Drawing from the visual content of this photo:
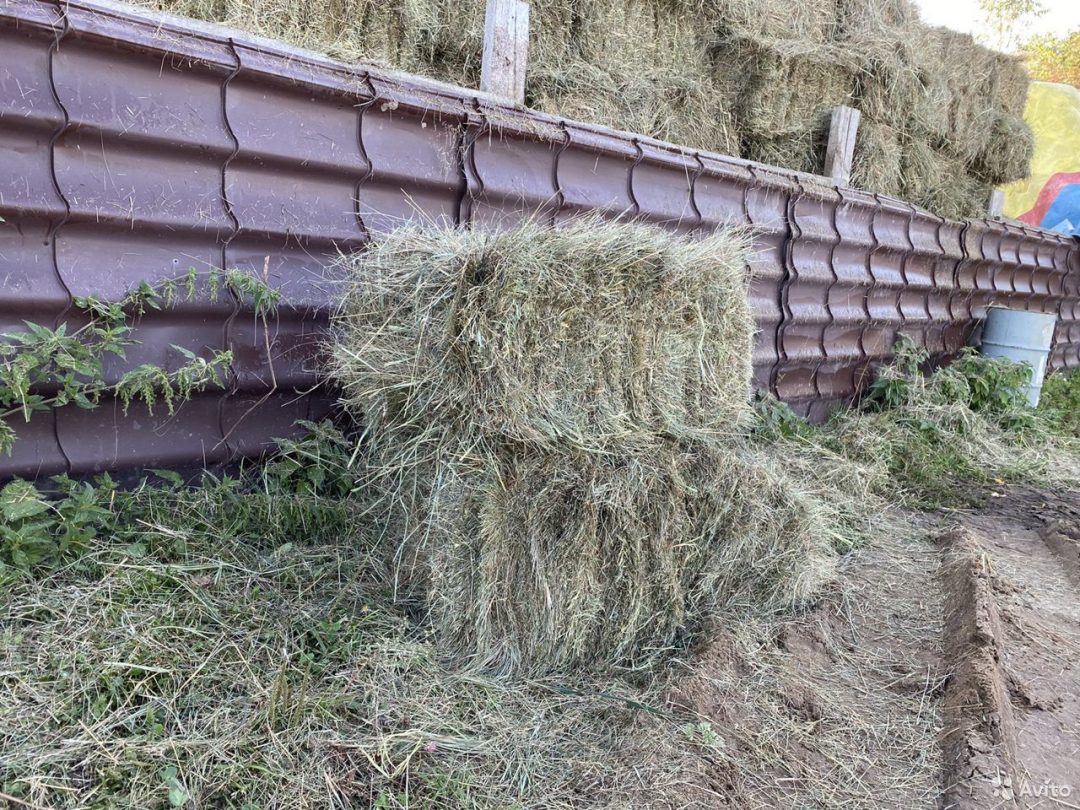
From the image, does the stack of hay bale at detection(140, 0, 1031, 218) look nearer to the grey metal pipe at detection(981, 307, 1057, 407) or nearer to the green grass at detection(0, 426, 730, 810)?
the grey metal pipe at detection(981, 307, 1057, 407)

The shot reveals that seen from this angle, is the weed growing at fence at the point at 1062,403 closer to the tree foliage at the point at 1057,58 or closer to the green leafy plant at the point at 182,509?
the green leafy plant at the point at 182,509

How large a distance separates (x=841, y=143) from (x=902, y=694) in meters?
4.05

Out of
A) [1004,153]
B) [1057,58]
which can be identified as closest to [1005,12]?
[1057,58]

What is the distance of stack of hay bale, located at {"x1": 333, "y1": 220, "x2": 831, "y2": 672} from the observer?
6.95ft

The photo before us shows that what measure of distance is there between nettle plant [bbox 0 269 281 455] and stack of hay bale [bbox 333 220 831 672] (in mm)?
536

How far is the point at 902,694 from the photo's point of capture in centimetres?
237

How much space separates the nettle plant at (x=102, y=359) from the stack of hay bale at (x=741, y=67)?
1.04 metres

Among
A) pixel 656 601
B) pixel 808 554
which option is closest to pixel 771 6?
pixel 808 554

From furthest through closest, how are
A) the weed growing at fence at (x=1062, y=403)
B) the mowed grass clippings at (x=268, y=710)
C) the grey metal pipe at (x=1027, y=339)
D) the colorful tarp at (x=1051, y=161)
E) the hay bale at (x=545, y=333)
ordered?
the colorful tarp at (x=1051, y=161) < the grey metal pipe at (x=1027, y=339) < the weed growing at fence at (x=1062, y=403) < the hay bale at (x=545, y=333) < the mowed grass clippings at (x=268, y=710)

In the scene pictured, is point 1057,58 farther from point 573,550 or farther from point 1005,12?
point 573,550

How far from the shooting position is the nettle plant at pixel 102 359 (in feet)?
7.26

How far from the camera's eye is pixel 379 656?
84.8 inches

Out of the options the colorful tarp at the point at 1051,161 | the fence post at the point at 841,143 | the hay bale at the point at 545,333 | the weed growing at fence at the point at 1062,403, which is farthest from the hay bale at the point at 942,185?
the colorful tarp at the point at 1051,161

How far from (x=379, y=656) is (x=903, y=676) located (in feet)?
5.62
